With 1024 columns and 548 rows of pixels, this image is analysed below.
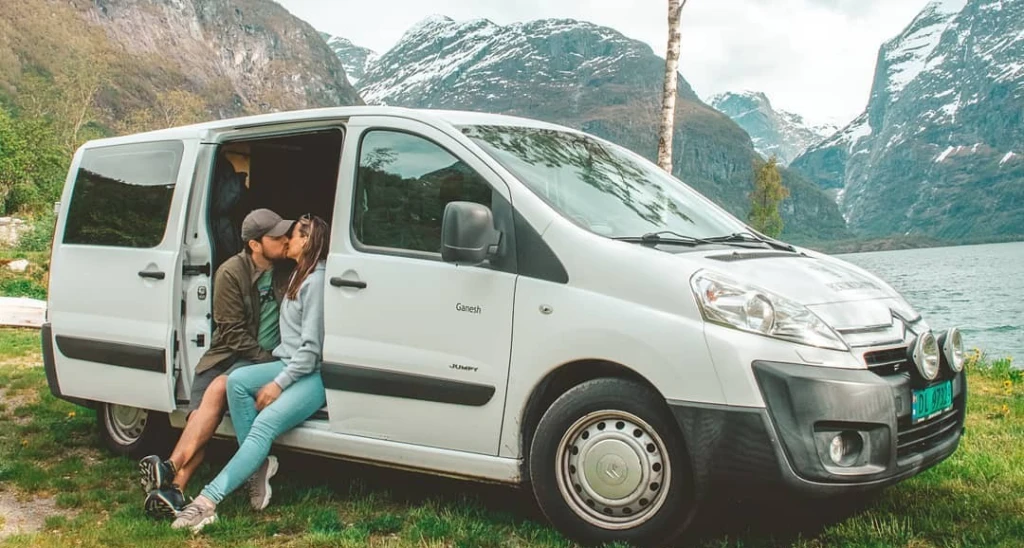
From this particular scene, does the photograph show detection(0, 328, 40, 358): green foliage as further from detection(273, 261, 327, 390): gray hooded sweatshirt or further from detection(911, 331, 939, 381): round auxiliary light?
detection(911, 331, 939, 381): round auxiliary light

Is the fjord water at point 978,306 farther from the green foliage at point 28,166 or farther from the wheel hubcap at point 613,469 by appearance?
the green foliage at point 28,166

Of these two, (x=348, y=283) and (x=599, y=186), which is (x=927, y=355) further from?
(x=348, y=283)

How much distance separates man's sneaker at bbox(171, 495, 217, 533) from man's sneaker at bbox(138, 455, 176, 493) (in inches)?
9.6

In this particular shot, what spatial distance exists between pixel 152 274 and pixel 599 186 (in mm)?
2842

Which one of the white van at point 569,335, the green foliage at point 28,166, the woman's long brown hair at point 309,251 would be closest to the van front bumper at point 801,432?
the white van at point 569,335

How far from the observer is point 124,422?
655cm

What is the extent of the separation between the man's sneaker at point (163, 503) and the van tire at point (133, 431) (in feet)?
4.54

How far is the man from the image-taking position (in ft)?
17.0

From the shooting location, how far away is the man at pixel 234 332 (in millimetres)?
5180

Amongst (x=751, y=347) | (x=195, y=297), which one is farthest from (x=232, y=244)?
(x=751, y=347)

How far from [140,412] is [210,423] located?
4.66 ft

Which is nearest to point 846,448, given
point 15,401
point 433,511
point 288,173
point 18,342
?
point 433,511

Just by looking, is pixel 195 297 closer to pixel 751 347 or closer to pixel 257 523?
pixel 257 523

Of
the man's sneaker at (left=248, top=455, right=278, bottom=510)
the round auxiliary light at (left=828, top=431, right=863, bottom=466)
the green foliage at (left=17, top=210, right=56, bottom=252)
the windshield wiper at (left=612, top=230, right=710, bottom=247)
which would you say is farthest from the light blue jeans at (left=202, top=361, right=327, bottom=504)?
the green foliage at (left=17, top=210, right=56, bottom=252)
